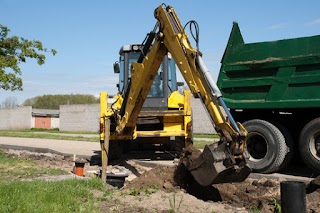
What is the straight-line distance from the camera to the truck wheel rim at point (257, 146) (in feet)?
30.9

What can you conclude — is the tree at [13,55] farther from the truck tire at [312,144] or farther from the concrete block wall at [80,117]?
the concrete block wall at [80,117]

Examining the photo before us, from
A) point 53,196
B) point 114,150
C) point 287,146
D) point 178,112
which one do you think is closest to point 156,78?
point 178,112

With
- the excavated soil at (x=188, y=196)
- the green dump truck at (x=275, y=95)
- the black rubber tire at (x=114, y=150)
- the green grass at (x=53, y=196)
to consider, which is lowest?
the excavated soil at (x=188, y=196)

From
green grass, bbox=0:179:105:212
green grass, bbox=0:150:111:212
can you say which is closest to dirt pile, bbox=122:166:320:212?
green grass, bbox=0:150:111:212

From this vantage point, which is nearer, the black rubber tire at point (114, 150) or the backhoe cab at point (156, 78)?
the backhoe cab at point (156, 78)

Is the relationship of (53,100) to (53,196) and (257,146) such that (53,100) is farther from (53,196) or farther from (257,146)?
(53,196)

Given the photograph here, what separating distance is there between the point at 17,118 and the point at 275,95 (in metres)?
55.7

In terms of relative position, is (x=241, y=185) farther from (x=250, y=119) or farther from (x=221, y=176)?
(x=250, y=119)

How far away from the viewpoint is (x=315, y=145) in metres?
8.62

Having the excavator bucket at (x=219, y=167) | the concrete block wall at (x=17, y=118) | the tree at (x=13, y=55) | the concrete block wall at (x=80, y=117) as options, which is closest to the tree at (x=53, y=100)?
the concrete block wall at (x=17, y=118)

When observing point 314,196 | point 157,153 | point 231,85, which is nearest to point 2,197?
point 314,196

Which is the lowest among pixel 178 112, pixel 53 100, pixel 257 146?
pixel 257 146

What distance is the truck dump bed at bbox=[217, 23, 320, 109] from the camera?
28.3ft

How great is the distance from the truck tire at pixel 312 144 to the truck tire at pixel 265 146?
47 centimetres
